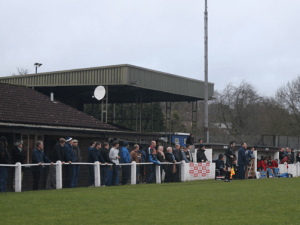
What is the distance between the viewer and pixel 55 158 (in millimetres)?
15641

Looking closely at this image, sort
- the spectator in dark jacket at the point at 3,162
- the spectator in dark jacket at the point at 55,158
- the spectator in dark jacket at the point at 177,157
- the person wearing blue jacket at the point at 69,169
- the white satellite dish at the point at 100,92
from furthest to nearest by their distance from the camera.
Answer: the white satellite dish at the point at 100,92
the spectator in dark jacket at the point at 177,157
the person wearing blue jacket at the point at 69,169
the spectator in dark jacket at the point at 55,158
the spectator in dark jacket at the point at 3,162

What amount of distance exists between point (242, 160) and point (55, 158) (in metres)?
9.53

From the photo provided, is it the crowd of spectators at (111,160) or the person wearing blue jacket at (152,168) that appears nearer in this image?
the crowd of spectators at (111,160)

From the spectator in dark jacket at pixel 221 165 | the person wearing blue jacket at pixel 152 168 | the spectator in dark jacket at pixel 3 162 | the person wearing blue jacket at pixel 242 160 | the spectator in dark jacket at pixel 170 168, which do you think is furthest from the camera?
the spectator in dark jacket at pixel 221 165

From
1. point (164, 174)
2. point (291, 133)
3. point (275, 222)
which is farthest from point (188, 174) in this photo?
point (291, 133)

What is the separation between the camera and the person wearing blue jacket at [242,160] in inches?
862

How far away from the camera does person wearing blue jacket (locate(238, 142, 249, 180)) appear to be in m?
21.9

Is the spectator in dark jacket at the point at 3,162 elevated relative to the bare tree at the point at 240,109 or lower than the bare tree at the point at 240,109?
lower

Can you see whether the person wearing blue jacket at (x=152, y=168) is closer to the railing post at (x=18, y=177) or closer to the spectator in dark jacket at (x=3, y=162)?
the railing post at (x=18, y=177)

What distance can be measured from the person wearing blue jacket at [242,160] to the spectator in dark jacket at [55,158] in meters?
9.06

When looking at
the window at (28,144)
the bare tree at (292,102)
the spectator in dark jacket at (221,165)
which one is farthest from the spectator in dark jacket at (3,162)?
the bare tree at (292,102)

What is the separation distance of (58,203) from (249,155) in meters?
14.3

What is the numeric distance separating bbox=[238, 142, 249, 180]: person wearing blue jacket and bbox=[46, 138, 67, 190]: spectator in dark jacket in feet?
29.7

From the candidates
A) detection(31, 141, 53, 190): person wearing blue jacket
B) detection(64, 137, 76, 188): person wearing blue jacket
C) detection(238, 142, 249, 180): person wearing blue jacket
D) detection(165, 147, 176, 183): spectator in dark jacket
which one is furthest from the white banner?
detection(31, 141, 53, 190): person wearing blue jacket
